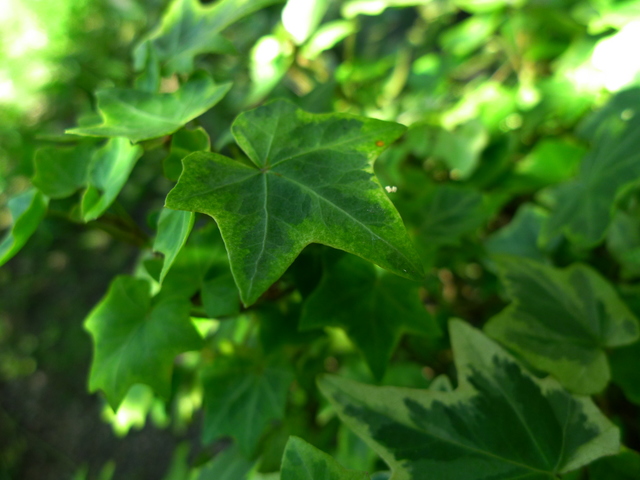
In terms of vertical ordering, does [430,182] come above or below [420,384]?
above

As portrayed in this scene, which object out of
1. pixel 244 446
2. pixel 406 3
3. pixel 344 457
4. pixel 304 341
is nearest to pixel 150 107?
pixel 304 341

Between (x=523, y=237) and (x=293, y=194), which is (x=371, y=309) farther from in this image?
(x=523, y=237)

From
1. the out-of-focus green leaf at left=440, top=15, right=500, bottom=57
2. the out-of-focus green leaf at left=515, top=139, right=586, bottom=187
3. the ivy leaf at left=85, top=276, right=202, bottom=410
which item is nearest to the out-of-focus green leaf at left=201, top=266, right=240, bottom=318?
the ivy leaf at left=85, top=276, right=202, bottom=410

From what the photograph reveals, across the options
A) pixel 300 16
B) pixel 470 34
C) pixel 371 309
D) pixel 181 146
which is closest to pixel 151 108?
pixel 181 146

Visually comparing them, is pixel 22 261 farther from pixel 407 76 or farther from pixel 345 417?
pixel 345 417

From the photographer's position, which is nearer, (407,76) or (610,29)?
(610,29)

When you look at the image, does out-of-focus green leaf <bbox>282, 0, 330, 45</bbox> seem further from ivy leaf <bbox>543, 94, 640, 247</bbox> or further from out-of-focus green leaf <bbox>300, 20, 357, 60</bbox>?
ivy leaf <bbox>543, 94, 640, 247</bbox>

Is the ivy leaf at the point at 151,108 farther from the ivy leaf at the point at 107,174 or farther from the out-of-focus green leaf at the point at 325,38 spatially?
the out-of-focus green leaf at the point at 325,38

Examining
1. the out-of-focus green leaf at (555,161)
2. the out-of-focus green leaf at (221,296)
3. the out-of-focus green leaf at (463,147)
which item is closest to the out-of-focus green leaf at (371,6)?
the out-of-focus green leaf at (463,147)

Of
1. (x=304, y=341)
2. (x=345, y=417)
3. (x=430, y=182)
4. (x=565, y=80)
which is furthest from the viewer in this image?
(x=565, y=80)
